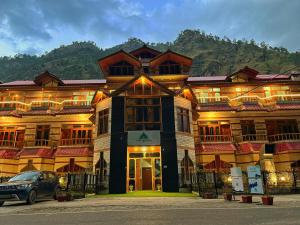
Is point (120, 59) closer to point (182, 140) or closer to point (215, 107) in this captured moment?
point (215, 107)

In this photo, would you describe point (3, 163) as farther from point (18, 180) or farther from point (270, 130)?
point (270, 130)

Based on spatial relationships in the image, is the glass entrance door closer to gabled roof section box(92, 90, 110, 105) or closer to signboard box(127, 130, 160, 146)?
signboard box(127, 130, 160, 146)

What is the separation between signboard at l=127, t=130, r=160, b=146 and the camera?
21.5 m

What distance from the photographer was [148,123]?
22.5 meters

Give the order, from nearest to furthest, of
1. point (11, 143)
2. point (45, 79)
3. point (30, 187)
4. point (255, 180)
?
1. point (30, 187)
2. point (255, 180)
3. point (11, 143)
4. point (45, 79)

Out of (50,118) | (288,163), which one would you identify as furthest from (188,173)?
(50,118)

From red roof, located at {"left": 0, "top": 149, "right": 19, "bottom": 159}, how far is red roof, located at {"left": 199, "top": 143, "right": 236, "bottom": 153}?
21.0 m

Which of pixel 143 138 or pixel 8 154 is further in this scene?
pixel 8 154

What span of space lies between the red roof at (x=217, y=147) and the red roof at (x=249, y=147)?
1.17m

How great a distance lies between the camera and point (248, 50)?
261 ft

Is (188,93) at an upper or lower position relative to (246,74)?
lower

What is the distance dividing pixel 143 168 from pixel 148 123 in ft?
→ 13.8

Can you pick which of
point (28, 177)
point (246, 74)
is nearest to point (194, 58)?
point (246, 74)

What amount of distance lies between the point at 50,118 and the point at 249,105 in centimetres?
2416
